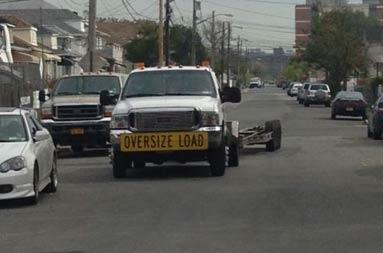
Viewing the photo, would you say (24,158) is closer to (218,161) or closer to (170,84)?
(218,161)

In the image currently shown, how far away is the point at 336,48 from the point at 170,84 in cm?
6735

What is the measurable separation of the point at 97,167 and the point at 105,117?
11.0ft

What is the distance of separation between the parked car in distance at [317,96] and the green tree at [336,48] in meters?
13.2

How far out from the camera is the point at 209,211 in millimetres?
14039

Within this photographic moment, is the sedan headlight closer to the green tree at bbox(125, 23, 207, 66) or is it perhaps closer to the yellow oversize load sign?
the yellow oversize load sign

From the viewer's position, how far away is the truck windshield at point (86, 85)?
26312mm

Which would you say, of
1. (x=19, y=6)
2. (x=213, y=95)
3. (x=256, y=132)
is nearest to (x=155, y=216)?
(x=213, y=95)

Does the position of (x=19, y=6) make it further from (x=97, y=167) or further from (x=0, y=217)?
(x=0, y=217)

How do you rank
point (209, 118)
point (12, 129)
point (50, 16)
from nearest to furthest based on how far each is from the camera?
point (12, 129) < point (209, 118) < point (50, 16)

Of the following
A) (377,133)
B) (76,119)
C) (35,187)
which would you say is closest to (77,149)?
(76,119)

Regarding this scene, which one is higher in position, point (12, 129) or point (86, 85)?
point (86, 85)

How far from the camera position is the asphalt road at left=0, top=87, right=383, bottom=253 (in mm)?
11359

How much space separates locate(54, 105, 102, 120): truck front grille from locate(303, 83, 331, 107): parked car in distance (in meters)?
46.8

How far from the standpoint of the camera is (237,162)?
21.5m
